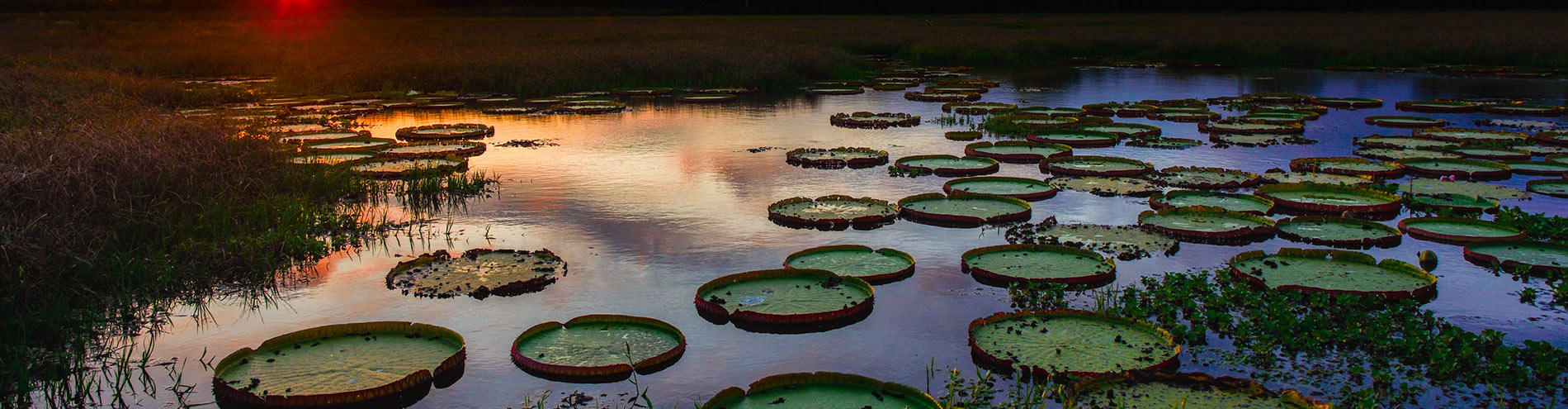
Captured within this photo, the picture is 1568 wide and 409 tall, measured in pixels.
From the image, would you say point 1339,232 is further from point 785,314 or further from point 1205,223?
point 785,314

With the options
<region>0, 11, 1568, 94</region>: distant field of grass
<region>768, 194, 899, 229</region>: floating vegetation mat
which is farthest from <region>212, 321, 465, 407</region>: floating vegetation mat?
<region>0, 11, 1568, 94</region>: distant field of grass

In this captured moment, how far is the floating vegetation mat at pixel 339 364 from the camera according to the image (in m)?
4.19

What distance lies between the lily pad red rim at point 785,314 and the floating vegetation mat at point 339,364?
1.29 m

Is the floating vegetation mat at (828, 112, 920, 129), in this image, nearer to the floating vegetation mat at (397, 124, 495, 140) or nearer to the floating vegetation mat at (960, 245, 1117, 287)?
the floating vegetation mat at (397, 124, 495, 140)

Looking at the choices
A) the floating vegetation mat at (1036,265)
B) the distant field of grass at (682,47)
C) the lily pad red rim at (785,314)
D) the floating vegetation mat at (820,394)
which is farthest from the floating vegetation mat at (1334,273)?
the distant field of grass at (682,47)

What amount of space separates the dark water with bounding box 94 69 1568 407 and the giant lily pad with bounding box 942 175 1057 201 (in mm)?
166

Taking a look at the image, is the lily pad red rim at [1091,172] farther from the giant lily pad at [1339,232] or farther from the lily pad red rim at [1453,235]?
the lily pad red rim at [1453,235]

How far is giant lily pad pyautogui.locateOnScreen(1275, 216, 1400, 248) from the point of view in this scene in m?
6.70

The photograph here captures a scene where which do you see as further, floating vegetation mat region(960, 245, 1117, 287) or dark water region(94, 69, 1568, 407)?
floating vegetation mat region(960, 245, 1117, 287)

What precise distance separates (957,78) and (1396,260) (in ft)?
59.2

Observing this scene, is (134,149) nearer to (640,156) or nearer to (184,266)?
(184,266)

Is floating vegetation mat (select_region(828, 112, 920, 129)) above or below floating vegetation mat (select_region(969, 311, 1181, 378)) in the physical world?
above

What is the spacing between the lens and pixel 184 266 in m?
5.96

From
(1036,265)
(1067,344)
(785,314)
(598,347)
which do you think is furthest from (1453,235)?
(598,347)
